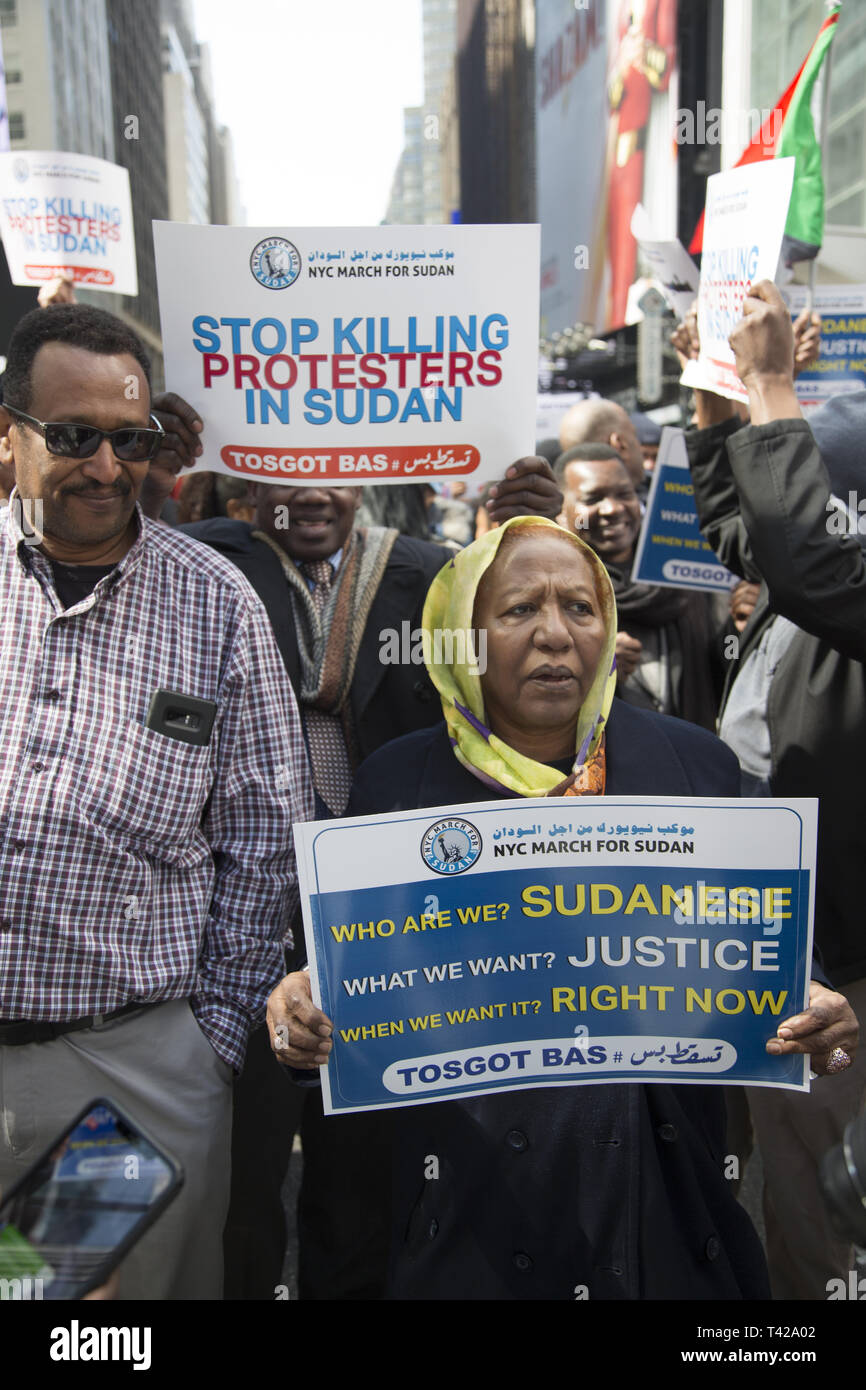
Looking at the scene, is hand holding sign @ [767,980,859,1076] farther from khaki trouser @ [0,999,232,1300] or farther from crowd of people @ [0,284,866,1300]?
khaki trouser @ [0,999,232,1300]

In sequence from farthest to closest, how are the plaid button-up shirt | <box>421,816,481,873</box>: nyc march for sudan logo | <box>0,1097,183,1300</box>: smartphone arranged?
the plaid button-up shirt < <box>421,816,481,873</box>: nyc march for sudan logo < <box>0,1097,183,1300</box>: smartphone

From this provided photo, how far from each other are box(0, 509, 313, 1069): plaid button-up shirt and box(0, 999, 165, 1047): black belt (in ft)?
0.07

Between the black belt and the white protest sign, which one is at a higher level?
the white protest sign

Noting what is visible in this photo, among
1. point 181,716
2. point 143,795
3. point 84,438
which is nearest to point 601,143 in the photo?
point 84,438

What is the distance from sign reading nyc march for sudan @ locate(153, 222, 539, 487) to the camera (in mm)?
2818

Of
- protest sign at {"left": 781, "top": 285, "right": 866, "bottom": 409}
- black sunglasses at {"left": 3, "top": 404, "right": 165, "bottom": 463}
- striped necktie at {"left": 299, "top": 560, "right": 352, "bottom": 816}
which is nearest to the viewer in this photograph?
black sunglasses at {"left": 3, "top": 404, "right": 165, "bottom": 463}

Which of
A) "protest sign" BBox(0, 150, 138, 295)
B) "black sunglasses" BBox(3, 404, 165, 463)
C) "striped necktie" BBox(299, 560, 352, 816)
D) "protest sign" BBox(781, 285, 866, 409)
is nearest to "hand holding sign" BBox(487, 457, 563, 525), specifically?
"striped necktie" BBox(299, 560, 352, 816)

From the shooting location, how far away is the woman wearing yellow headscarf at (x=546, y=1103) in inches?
83.1

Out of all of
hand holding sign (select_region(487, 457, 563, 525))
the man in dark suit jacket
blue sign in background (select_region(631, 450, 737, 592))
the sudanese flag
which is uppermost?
the sudanese flag

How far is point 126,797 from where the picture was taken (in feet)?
7.60

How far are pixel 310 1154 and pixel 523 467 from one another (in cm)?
172

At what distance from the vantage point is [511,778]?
229 centimetres
